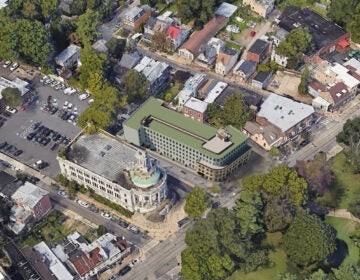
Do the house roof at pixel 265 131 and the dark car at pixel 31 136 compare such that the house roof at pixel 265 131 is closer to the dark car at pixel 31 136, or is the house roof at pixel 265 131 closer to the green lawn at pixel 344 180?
the green lawn at pixel 344 180

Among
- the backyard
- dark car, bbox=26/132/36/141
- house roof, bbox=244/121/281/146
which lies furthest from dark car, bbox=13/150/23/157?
house roof, bbox=244/121/281/146

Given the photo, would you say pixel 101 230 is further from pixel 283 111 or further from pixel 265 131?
pixel 283 111

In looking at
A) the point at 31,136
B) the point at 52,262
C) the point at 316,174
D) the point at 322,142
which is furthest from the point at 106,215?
the point at 322,142

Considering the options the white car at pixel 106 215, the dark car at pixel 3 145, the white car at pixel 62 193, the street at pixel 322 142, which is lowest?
the street at pixel 322 142

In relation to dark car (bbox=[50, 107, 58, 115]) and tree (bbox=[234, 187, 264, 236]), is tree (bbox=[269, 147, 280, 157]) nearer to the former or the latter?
tree (bbox=[234, 187, 264, 236])

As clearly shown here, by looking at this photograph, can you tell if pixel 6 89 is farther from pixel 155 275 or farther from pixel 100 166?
pixel 155 275

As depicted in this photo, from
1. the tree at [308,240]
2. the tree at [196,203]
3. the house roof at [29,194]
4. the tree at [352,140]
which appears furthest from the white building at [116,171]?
the tree at [352,140]

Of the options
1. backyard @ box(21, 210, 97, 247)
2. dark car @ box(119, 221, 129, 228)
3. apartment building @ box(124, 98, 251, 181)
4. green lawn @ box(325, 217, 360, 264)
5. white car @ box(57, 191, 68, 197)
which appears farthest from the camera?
white car @ box(57, 191, 68, 197)
